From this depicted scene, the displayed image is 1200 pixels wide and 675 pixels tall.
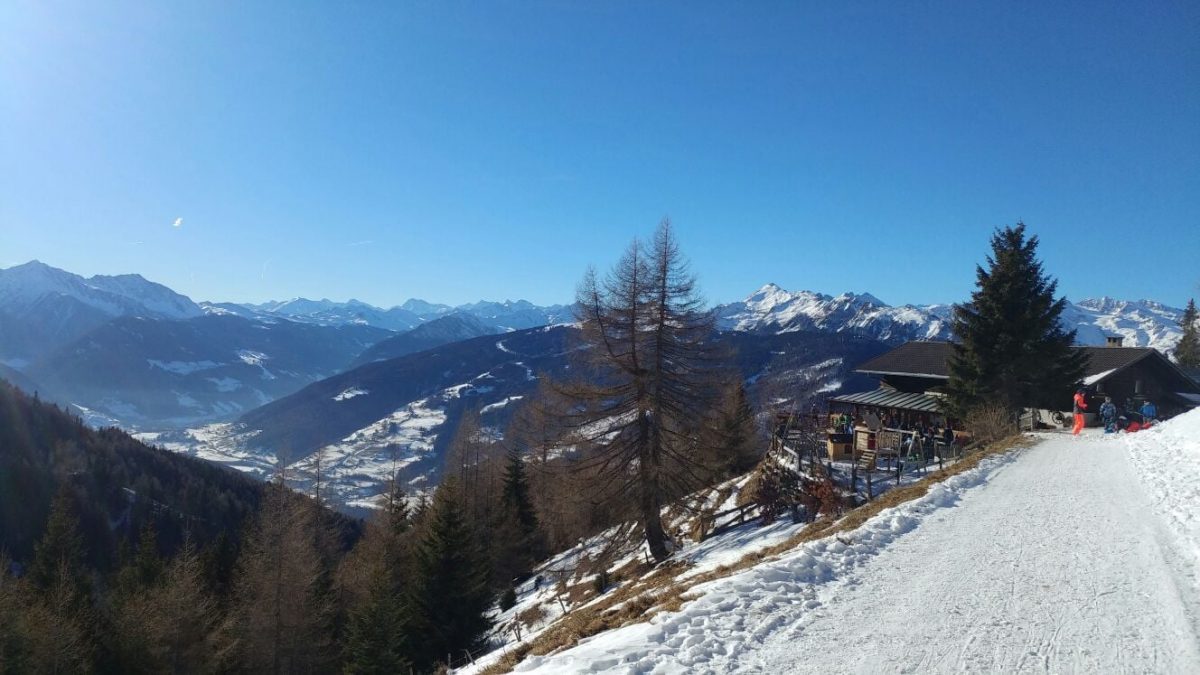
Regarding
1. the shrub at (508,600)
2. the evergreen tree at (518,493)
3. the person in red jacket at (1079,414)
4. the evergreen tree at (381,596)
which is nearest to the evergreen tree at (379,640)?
the evergreen tree at (381,596)

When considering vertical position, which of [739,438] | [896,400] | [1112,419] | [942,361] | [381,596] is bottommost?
[381,596]

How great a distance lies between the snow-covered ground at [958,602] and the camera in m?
6.64

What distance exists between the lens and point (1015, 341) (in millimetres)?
31125

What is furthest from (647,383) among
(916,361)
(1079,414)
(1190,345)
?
(1190,345)

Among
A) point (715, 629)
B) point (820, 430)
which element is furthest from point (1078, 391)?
point (715, 629)

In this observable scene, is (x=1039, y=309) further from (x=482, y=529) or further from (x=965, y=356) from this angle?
(x=482, y=529)

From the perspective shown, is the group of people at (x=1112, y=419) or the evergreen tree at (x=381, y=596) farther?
the group of people at (x=1112, y=419)

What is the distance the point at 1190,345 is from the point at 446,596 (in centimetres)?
8347

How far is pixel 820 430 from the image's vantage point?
2767 centimetres

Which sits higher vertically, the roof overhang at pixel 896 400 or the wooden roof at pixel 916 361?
the wooden roof at pixel 916 361

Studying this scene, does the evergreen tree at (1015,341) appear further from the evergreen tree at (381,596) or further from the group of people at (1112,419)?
the evergreen tree at (381,596)

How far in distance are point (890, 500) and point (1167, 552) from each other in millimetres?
5871

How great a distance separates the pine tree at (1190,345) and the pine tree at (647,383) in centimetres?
7214

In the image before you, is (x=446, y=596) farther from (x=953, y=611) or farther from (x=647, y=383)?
(x=953, y=611)
